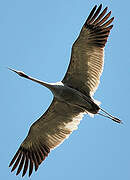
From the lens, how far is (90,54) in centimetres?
1520

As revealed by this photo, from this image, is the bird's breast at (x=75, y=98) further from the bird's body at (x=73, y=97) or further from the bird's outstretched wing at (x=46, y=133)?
the bird's outstretched wing at (x=46, y=133)

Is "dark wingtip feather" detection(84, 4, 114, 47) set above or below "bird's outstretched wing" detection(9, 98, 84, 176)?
above

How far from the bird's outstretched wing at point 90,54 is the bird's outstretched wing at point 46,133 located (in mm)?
1110

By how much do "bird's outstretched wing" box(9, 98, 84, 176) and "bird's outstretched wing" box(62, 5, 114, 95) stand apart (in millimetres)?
1110

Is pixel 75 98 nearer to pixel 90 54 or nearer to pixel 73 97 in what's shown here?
pixel 73 97

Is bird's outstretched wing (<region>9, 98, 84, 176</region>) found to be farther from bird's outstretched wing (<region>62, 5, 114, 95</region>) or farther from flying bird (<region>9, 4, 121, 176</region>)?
bird's outstretched wing (<region>62, 5, 114, 95</region>)

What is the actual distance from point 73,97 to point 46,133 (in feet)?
7.48

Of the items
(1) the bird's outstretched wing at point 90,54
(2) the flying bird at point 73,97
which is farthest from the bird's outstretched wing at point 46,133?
(1) the bird's outstretched wing at point 90,54

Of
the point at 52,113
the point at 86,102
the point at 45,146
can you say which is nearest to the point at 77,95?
the point at 86,102

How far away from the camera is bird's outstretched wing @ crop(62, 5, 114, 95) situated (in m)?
14.9

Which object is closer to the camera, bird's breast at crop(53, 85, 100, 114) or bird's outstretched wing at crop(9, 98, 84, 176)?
bird's breast at crop(53, 85, 100, 114)

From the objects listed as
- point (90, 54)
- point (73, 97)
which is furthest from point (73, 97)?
point (90, 54)

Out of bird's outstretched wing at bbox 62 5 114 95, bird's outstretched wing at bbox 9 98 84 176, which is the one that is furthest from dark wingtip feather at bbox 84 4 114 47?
bird's outstretched wing at bbox 9 98 84 176

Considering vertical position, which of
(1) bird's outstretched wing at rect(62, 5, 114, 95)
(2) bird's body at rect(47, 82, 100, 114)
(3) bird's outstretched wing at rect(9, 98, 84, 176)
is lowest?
(3) bird's outstretched wing at rect(9, 98, 84, 176)
